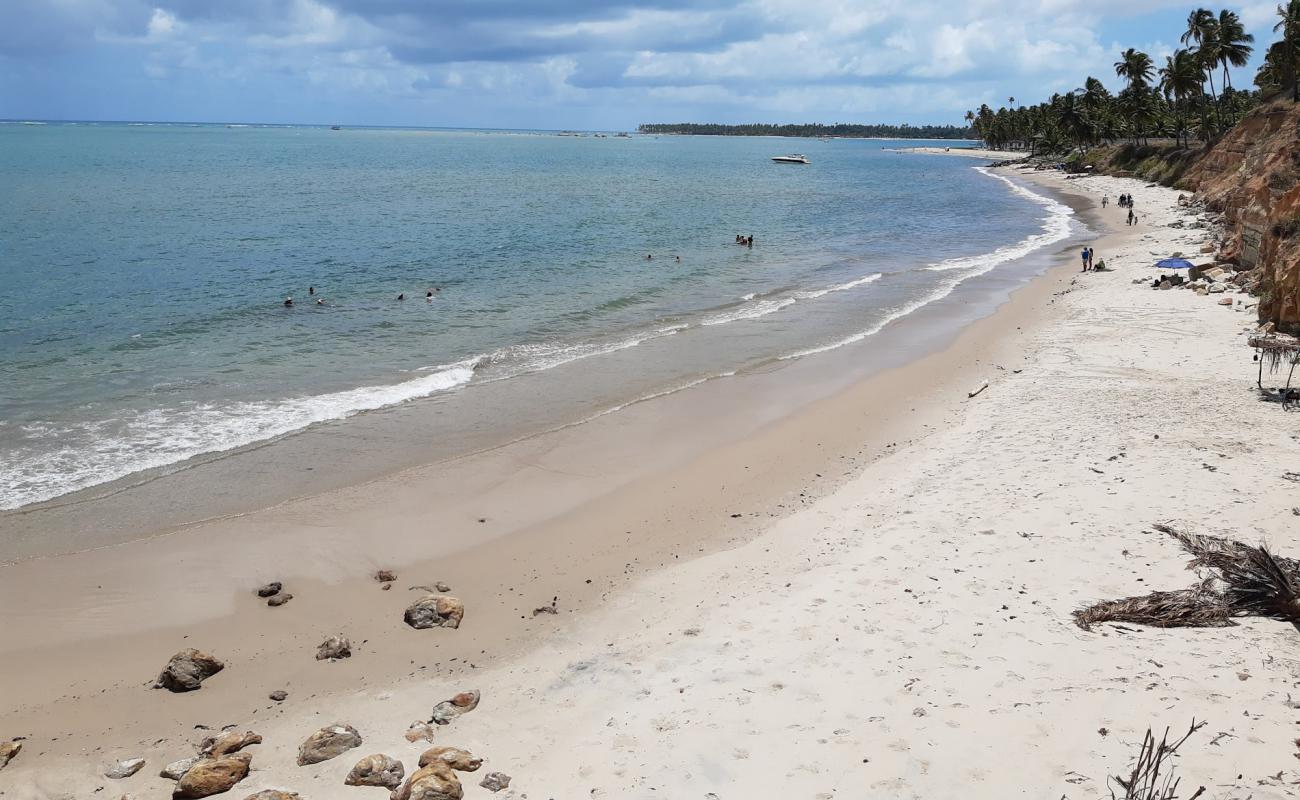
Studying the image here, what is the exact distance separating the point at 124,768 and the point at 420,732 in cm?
279

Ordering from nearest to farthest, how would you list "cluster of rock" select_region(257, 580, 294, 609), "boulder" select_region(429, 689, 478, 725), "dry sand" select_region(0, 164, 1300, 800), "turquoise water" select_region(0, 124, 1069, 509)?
"dry sand" select_region(0, 164, 1300, 800) < "boulder" select_region(429, 689, 478, 725) < "cluster of rock" select_region(257, 580, 294, 609) < "turquoise water" select_region(0, 124, 1069, 509)

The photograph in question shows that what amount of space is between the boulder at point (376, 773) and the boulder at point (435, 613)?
2.74 m

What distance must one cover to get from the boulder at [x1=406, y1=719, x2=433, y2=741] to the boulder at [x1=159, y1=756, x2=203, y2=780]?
194 cm

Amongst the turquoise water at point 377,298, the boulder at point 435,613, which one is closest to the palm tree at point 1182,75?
the turquoise water at point 377,298

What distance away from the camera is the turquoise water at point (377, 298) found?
18.6 metres

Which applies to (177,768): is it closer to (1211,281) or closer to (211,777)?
(211,777)

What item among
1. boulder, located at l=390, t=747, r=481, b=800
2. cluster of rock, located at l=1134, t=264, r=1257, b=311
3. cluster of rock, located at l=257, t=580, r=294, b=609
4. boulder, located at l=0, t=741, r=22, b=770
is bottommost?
boulder, located at l=0, t=741, r=22, b=770

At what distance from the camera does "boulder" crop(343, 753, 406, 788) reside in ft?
23.3

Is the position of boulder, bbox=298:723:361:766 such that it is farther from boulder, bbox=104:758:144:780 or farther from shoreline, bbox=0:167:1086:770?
boulder, bbox=104:758:144:780

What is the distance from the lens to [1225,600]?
333 inches

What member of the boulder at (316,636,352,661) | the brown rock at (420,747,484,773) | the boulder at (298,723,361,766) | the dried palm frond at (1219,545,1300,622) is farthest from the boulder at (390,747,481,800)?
the dried palm frond at (1219,545,1300,622)

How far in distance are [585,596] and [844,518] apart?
432 cm

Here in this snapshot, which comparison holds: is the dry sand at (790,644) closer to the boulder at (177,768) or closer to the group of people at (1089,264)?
the boulder at (177,768)

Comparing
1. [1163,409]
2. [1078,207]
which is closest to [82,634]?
[1163,409]
